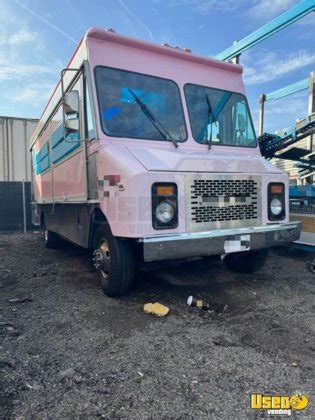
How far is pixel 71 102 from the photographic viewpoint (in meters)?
3.93

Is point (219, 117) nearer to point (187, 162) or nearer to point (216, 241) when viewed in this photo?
point (187, 162)

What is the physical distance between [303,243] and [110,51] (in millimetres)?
4051

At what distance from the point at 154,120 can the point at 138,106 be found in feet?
0.79

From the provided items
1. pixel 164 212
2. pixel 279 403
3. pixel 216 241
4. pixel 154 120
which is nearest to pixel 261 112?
pixel 154 120

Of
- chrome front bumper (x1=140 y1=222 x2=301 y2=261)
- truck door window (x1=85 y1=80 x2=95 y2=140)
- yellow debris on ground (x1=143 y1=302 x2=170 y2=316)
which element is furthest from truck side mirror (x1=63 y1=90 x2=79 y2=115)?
yellow debris on ground (x1=143 y1=302 x2=170 y2=316)

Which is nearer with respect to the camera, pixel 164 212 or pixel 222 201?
pixel 164 212

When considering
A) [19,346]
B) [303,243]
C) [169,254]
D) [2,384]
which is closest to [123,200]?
[169,254]

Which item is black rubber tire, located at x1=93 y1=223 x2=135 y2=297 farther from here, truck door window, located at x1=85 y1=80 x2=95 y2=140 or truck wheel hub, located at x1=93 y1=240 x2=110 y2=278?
truck door window, located at x1=85 y1=80 x2=95 y2=140

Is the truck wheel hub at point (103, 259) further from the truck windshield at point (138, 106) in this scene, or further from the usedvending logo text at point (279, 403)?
the usedvending logo text at point (279, 403)

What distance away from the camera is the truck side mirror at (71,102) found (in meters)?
3.91

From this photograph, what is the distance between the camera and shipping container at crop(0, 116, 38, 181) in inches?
487

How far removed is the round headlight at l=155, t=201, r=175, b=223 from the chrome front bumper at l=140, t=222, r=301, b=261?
17 centimetres

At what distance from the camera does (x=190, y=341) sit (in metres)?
2.90

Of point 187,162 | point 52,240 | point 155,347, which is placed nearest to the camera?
point 155,347
